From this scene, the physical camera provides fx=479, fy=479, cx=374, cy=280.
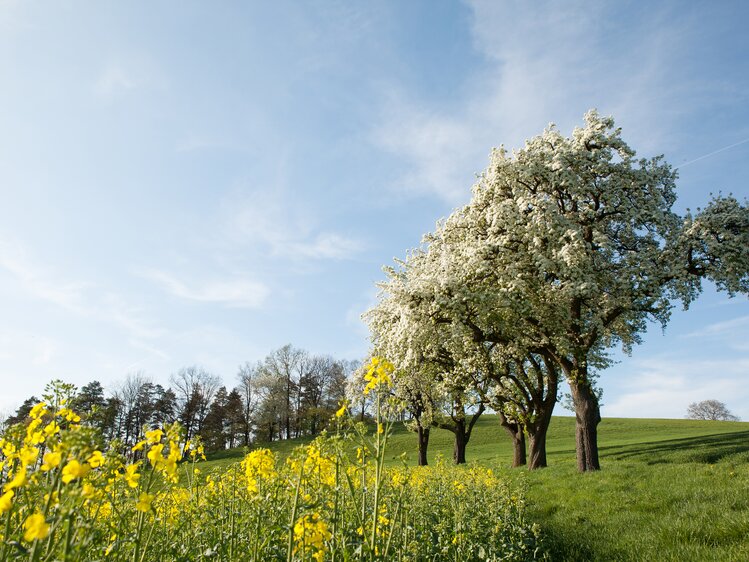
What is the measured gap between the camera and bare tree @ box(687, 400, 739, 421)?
99062 mm

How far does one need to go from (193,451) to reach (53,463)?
13.2 feet

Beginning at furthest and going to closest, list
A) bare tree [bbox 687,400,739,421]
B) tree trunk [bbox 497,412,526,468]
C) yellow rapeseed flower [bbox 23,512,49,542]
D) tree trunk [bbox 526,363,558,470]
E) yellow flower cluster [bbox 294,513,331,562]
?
1. bare tree [bbox 687,400,739,421]
2. tree trunk [bbox 497,412,526,468]
3. tree trunk [bbox 526,363,558,470]
4. yellow flower cluster [bbox 294,513,331,562]
5. yellow rapeseed flower [bbox 23,512,49,542]

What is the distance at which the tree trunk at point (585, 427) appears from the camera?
17.6m

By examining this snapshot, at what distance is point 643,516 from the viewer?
1026 centimetres

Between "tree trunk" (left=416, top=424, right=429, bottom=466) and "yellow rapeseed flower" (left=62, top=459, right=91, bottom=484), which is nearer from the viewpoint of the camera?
"yellow rapeseed flower" (left=62, top=459, right=91, bottom=484)

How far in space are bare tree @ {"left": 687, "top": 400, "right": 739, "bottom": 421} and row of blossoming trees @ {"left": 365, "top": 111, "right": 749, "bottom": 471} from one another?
10161 cm

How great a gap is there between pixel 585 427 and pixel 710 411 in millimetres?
105845

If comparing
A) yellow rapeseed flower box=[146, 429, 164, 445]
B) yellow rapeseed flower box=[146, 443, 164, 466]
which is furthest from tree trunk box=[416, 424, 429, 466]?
yellow rapeseed flower box=[146, 443, 164, 466]

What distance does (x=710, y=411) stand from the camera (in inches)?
3957

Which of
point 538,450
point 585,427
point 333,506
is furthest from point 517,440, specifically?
point 333,506

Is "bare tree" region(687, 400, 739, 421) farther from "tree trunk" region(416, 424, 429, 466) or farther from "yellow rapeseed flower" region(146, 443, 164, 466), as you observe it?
"yellow rapeseed flower" region(146, 443, 164, 466)

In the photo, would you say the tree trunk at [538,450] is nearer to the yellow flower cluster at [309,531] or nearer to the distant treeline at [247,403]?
the yellow flower cluster at [309,531]

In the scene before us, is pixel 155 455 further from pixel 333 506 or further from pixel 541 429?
pixel 541 429

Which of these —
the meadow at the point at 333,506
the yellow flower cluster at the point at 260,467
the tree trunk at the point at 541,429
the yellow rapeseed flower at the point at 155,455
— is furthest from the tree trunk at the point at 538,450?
the yellow rapeseed flower at the point at 155,455
